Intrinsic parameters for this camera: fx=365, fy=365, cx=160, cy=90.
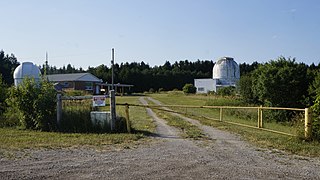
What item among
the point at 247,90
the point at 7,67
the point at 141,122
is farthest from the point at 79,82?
the point at 141,122

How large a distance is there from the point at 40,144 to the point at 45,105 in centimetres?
376

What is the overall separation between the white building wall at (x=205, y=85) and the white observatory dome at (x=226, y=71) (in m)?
1.47

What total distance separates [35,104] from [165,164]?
839 cm

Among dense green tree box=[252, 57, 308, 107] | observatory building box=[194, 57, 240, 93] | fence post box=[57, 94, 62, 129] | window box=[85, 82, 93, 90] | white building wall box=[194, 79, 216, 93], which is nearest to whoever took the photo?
fence post box=[57, 94, 62, 129]

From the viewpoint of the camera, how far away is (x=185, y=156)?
9.37m

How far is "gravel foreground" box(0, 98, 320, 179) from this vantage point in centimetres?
729

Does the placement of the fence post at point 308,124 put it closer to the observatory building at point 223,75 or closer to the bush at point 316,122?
the bush at point 316,122

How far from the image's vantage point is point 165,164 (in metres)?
8.29

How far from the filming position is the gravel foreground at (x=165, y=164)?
23.9 feet

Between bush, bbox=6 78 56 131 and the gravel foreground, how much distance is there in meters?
4.99

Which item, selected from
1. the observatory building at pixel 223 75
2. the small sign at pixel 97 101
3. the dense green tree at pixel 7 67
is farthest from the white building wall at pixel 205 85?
the small sign at pixel 97 101

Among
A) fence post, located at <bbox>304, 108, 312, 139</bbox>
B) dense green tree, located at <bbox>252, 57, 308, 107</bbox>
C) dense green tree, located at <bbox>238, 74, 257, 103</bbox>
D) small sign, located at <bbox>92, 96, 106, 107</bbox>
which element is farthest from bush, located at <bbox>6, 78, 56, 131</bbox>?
dense green tree, located at <bbox>238, 74, 257, 103</bbox>

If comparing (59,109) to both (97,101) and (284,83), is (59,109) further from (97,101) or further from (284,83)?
(284,83)

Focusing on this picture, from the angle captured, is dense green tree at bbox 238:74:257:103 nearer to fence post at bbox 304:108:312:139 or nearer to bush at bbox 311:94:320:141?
bush at bbox 311:94:320:141
